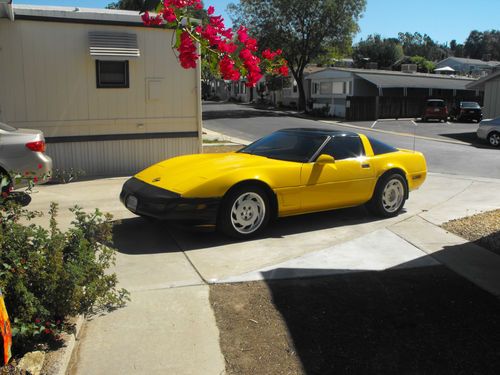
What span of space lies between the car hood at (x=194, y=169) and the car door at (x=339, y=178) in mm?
520

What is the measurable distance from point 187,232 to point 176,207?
84cm

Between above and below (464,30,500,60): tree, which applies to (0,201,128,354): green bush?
below

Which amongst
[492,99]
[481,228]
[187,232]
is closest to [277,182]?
[187,232]

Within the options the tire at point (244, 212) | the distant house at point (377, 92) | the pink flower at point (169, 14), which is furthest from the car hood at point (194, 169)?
the distant house at point (377, 92)

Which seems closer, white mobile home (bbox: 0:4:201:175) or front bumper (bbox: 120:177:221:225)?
front bumper (bbox: 120:177:221:225)

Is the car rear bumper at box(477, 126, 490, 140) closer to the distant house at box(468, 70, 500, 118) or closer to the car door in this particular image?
the distant house at box(468, 70, 500, 118)

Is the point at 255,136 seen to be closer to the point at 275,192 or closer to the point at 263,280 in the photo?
the point at 275,192

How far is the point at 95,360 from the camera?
3.49m

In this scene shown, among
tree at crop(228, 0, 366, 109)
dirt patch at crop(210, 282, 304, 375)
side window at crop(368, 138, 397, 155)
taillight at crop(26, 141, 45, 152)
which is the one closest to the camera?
dirt patch at crop(210, 282, 304, 375)

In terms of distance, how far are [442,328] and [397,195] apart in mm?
3872

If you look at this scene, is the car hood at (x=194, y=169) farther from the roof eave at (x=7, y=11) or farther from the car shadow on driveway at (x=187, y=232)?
the roof eave at (x=7, y=11)

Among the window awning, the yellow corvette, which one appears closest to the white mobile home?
the window awning

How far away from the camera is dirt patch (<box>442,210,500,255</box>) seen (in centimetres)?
630

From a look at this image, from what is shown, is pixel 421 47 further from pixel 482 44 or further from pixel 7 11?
pixel 7 11
